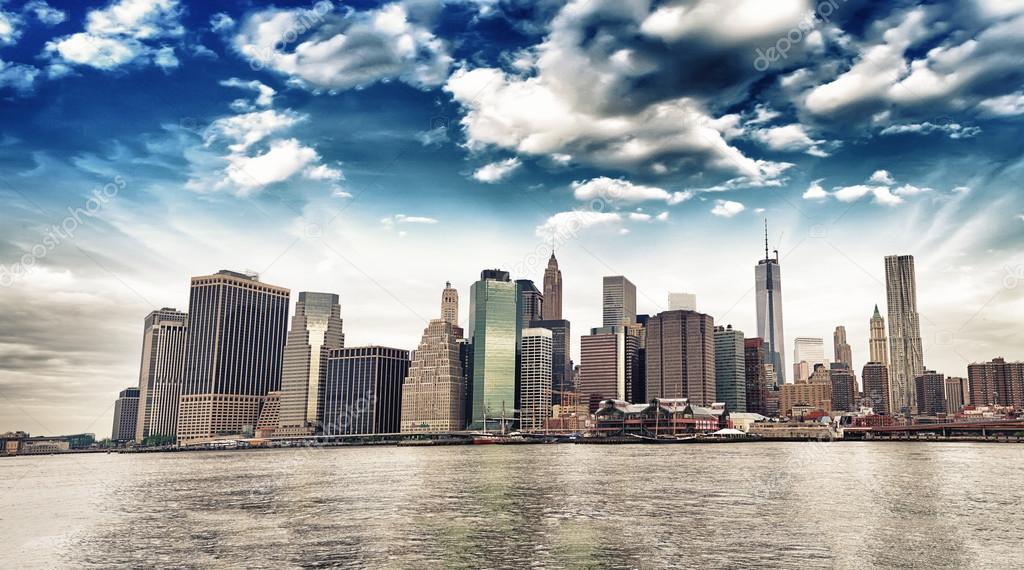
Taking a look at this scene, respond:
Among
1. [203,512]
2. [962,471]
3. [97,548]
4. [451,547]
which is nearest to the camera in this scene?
[451,547]

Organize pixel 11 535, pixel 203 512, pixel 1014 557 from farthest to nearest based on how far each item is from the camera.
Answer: pixel 203 512 < pixel 11 535 < pixel 1014 557

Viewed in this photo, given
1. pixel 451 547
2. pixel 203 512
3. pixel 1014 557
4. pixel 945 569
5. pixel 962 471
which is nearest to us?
pixel 945 569

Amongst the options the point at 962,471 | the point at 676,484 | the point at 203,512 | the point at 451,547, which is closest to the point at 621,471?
the point at 676,484

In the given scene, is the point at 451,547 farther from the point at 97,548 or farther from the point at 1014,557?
the point at 1014,557

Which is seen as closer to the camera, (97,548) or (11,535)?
(97,548)

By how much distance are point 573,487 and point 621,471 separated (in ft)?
107

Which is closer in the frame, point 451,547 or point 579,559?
point 579,559

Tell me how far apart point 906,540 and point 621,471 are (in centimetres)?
7148

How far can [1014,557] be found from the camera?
4631 centimetres

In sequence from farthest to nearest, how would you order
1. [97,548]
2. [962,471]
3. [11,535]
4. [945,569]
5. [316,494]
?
1. [962,471]
2. [316,494]
3. [11,535]
4. [97,548]
5. [945,569]

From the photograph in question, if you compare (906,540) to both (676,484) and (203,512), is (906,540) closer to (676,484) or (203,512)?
(676,484)

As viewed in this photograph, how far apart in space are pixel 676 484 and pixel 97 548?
2409 inches

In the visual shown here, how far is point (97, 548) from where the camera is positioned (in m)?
54.4

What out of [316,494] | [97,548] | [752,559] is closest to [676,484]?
[316,494]
